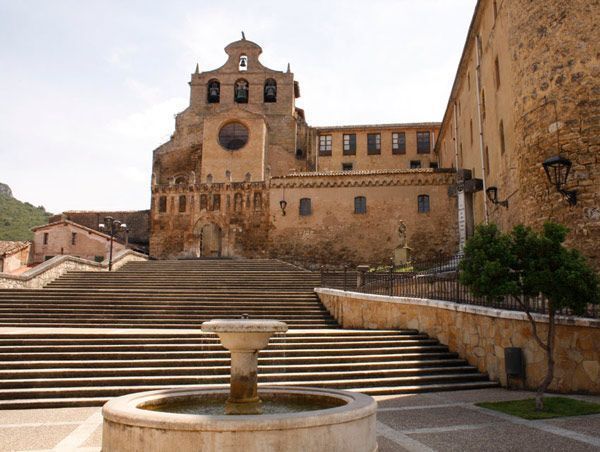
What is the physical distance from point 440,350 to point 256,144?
32.8m

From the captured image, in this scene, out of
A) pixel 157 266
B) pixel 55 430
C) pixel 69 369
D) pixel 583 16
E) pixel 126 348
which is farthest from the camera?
pixel 157 266

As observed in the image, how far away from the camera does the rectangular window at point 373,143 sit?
43.7 meters

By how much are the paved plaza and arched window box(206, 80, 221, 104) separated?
42420mm

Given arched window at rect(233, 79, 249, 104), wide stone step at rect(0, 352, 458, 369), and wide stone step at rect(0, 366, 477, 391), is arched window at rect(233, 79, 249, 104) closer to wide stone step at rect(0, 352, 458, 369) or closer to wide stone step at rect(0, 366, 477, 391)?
wide stone step at rect(0, 352, 458, 369)

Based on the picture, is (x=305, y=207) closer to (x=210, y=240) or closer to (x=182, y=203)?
(x=182, y=203)

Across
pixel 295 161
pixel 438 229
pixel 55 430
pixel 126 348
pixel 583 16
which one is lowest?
pixel 55 430

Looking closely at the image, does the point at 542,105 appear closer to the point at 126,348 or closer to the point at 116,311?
the point at 126,348

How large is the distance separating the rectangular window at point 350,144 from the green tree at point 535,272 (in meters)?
34.5

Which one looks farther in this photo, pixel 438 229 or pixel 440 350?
pixel 438 229

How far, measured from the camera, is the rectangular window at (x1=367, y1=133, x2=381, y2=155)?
43.7m

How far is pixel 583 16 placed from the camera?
1513cm

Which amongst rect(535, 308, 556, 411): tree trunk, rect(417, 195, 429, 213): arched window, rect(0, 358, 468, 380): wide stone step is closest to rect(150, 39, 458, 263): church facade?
rect(417, 195, 429, 213): arched window

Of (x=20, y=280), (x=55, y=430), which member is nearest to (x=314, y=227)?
(x=20, y=280)

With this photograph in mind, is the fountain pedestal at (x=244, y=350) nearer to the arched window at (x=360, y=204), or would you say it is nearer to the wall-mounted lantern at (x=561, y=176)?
the wall-mounted lantern at (x=561, y=176)
